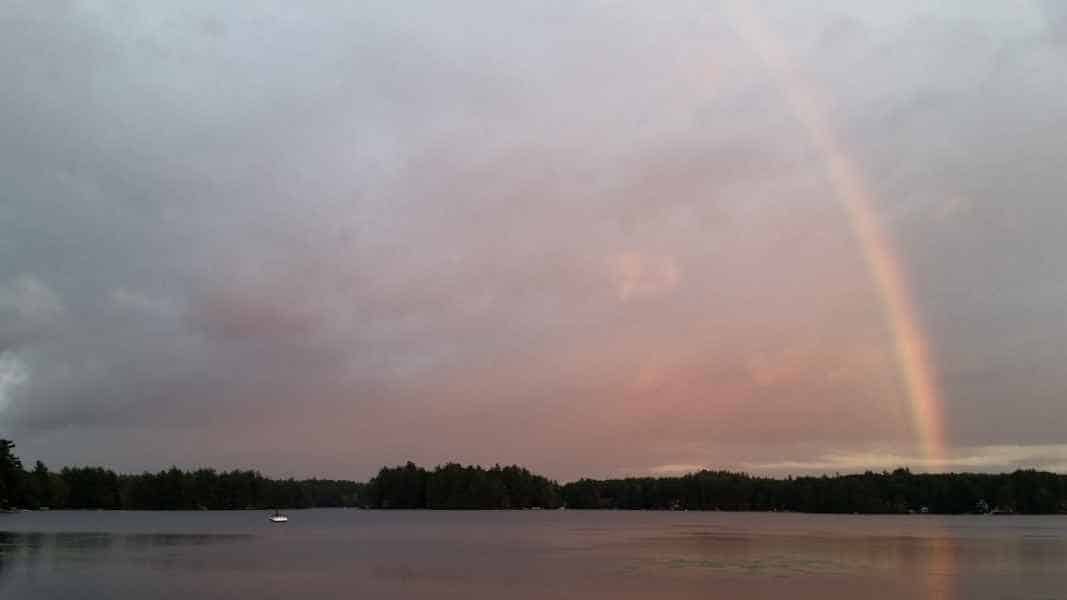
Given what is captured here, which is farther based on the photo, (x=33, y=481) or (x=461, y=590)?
(x=33, y=481)

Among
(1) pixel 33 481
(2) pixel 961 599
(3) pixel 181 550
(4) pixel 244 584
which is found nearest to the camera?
(2) pixel 961 599

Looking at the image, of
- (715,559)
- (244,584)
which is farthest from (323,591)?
(715,559)

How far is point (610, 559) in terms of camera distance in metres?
67.7

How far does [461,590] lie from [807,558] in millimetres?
33233

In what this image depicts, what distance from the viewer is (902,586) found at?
48750 millimetres

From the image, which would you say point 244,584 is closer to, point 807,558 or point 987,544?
point 807,558

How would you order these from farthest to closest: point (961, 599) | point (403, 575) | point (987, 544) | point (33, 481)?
point (33, 481)
point (987, 544)
point (403, 575)
point (961, 599)

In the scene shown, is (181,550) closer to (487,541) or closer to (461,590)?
(487,541)

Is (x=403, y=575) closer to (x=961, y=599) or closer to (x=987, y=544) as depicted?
(x=961, y=599)

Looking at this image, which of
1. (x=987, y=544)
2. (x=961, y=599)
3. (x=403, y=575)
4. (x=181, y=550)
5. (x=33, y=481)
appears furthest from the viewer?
(x=33, y=481)

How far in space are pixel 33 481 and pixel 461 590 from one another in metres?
185

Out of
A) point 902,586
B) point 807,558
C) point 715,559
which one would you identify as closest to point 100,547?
point 715,559

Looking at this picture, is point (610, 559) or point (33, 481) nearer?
point (610, 559)

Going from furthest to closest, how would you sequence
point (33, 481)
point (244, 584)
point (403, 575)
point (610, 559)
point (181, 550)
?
point (33, 481) < point (181, 550) < point (610, 559) < point (403, 575) < point (244, 584)
